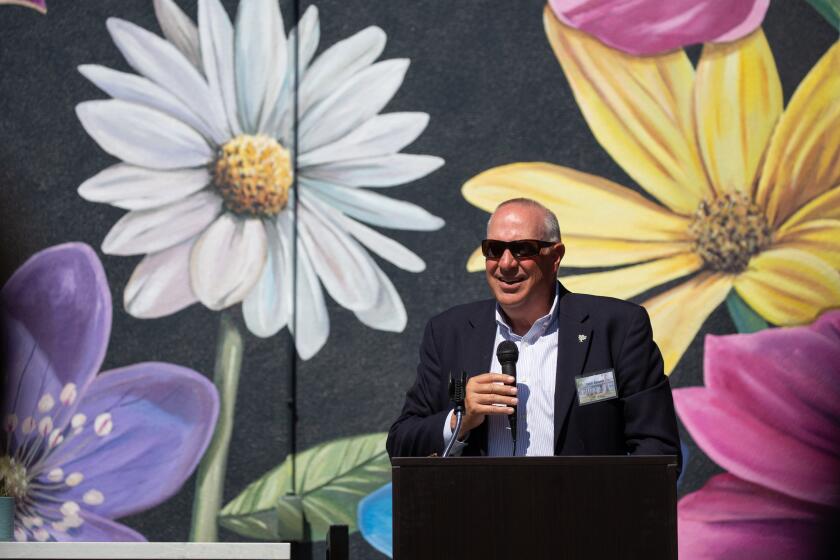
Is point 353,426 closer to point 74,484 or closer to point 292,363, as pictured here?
point 292,363

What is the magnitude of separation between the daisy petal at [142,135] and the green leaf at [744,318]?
2.50 meters

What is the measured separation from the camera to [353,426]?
529cm

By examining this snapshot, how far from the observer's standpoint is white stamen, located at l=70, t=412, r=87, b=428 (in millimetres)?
5316

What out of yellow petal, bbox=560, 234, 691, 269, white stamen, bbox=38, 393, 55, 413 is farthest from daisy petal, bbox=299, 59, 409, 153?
white stamen, bbox=38, 393, 55, 413

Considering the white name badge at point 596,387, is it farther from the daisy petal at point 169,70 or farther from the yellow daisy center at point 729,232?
the daisy petal at point 169,70

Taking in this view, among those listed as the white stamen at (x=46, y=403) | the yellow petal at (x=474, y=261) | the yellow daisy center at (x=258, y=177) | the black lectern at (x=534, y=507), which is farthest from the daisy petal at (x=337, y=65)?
the black lectern at (x=534, y=507)

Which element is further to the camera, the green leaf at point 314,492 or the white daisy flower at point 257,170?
the white daisy flower at point 257,170

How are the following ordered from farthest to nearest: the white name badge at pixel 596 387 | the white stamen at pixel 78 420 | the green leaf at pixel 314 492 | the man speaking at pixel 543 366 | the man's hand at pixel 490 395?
the white stamen at pixel 78 420, the green leaf at pixel 314 492, the man speaking at pixel 543 366, the white name badge at pixel 596 387, the man's hand at pixel 490 395

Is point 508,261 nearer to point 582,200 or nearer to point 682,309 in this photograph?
point 582,200

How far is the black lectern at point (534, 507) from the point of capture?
258 cm

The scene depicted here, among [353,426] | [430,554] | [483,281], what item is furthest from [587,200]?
[430,554]

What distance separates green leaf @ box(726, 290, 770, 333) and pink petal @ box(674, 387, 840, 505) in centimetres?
38

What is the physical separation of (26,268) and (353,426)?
1678mm

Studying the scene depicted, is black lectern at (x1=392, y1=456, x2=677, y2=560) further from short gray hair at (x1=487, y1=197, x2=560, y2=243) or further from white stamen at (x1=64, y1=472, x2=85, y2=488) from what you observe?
white stamen at (x1=64, y1=472, x2=85, y2=488)
